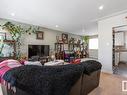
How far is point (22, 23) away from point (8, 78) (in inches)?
197

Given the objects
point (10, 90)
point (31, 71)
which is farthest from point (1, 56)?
point (31, 71)

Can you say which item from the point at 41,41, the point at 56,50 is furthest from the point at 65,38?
the point at 41,41

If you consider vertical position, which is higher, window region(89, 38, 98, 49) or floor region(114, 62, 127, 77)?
window region(89, 38, 98, 49)

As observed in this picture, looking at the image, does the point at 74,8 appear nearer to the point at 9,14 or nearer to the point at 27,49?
the point at 9,14

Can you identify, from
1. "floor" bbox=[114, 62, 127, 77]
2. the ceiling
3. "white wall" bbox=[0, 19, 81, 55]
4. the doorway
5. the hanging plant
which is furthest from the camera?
"white wall" bbox=[0, 19, 81, 55]

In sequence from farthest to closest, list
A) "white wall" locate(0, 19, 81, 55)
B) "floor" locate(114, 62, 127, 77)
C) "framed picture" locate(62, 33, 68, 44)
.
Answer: "framed picture" locate(62, 33, 68, 44) < "white wall" locate(0, 19, 81, 55) < "floor" locate(114, 62, 127, 77)

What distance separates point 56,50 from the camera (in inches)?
310

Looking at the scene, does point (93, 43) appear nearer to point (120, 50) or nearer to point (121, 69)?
point (121, 69)

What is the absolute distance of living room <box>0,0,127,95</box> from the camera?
166cm

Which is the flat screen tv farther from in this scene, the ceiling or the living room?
the ceiling

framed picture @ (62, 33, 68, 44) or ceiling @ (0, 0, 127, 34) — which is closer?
ceiling @ (0, 0, 127, 34)

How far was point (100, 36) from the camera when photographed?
5.41 meters

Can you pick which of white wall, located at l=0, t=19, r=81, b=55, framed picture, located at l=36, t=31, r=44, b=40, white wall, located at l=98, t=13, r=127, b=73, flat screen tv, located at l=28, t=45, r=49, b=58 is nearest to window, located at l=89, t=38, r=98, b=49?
white wall, located at l=0, t=19, r=81, b=55

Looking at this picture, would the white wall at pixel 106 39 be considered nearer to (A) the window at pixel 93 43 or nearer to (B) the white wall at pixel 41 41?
(B) the white wall at pixel 41 41
